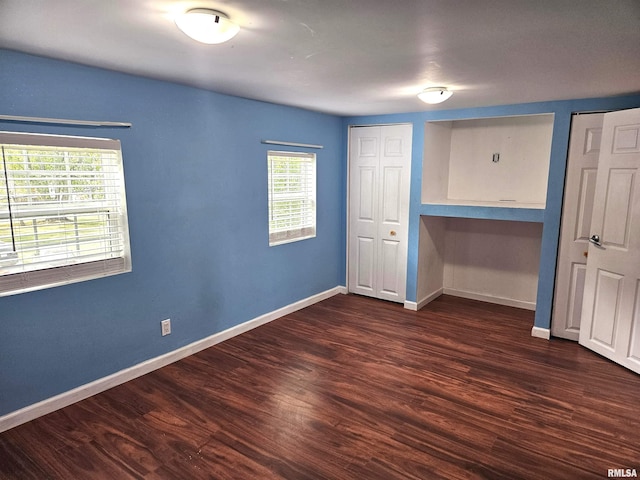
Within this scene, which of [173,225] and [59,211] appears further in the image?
[173,225]

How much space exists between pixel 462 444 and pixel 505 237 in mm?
3045

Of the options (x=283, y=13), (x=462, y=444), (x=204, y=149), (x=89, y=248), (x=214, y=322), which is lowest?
(x=462, y=444)

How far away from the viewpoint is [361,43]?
202 cm

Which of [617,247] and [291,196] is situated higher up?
[291,196]

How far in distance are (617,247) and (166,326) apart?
373 cm

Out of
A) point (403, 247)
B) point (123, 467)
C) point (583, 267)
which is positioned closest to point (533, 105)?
point (583, 267)

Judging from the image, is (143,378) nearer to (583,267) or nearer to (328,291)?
(328,291)

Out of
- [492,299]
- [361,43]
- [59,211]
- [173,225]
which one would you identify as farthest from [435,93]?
[492,299]

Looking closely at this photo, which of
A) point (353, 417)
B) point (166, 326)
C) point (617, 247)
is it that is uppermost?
point (617, 247)

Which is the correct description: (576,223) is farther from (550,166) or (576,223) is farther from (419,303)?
(419,303)

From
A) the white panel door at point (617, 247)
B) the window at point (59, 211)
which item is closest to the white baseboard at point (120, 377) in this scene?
the window at point (59, 211)

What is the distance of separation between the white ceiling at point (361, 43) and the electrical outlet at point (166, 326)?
1.87m

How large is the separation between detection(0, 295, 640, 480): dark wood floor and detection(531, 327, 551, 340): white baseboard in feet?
0.28

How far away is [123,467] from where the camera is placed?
212cm
